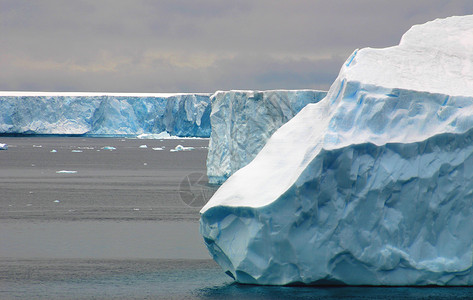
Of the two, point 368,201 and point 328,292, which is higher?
point 368,201

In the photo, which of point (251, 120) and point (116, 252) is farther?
point (251, 120)

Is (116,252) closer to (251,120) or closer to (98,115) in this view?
(251,120)

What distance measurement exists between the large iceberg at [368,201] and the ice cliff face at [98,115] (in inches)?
2392

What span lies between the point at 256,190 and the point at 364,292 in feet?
5.52

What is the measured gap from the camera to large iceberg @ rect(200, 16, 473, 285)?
837 cm

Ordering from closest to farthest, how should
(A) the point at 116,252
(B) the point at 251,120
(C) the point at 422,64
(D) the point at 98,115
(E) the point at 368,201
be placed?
1. (E) the point at 368,201
2. (C) the point at 422,64
3. (A) the point at 116,252
4. (B) the point at 251,120
5. (D) the point at 98,115

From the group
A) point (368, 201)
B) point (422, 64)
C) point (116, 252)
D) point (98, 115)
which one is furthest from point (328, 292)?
point (98, 115)

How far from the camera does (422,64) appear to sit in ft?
30.2

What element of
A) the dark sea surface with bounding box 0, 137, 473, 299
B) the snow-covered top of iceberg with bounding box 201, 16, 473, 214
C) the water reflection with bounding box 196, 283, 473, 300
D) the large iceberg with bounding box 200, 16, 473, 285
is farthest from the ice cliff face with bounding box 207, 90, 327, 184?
the water reflection with bounding box 196, 283, 473, 300

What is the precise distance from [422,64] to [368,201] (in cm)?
199

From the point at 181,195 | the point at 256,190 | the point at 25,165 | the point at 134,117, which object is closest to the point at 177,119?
the point at 134,117

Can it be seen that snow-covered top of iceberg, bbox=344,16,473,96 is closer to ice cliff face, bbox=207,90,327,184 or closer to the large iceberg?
the large iceberg

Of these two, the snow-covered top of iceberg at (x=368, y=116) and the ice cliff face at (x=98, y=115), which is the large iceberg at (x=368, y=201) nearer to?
the snow-covered top of iceberg at (x=368, y=116)

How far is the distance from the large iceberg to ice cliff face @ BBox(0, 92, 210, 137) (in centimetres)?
6075
